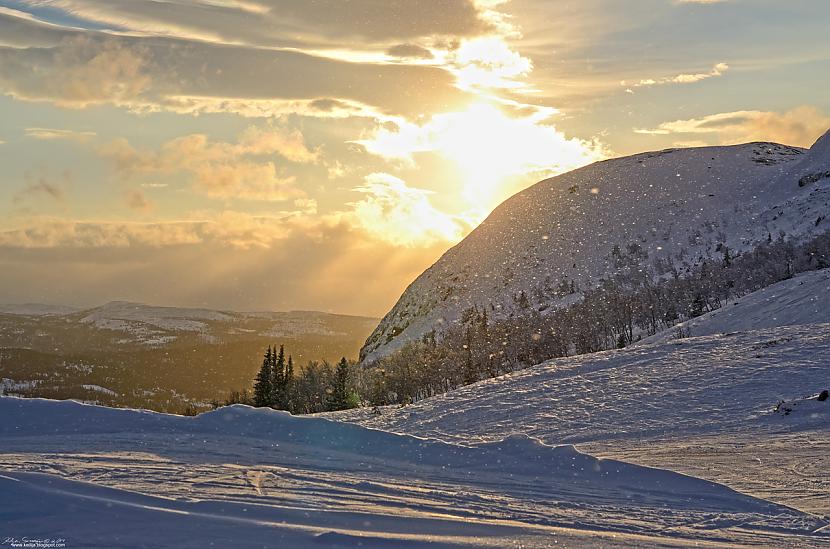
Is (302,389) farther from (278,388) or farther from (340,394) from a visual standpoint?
(340,394)

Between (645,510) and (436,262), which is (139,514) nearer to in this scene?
(645,510)

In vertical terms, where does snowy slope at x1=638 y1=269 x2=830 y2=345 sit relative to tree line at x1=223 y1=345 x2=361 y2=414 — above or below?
above

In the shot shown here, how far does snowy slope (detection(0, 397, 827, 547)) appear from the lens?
5781 millimetres

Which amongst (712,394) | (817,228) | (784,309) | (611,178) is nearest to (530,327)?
(817,228)

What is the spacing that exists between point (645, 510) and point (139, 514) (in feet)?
16.7

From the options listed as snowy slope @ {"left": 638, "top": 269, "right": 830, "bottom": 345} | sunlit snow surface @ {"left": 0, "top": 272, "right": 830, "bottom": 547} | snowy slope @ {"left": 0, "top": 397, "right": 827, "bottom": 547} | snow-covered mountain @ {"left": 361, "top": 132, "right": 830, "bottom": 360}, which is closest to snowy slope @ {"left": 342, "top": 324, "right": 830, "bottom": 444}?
sunlit snow surface @ {"left": 0, "top": 272, "right": 830, "bottom": 547}

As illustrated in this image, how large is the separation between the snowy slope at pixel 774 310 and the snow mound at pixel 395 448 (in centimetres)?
2697

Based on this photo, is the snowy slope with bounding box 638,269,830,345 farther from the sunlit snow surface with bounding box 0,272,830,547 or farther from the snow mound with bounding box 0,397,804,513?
the snow mound with bounding box 0,397,804,513

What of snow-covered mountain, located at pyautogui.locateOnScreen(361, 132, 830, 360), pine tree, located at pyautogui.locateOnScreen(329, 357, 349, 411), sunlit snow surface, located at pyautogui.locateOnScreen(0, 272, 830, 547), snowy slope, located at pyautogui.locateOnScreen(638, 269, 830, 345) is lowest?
pine tree, located at pyautogui.locateOnScreen(329, 357, 349, 411)

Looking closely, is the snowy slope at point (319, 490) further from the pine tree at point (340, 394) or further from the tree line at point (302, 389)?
the pine tree at point (340, 394)

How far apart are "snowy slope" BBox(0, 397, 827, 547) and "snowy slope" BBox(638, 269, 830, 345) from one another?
27.4m

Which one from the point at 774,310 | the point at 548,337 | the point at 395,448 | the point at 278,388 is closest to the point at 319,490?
the point at 395,448

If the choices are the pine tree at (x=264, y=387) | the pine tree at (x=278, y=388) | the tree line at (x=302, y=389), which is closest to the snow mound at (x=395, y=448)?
the tree line at (x=302, y=389)

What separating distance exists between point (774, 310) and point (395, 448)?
32.2m
